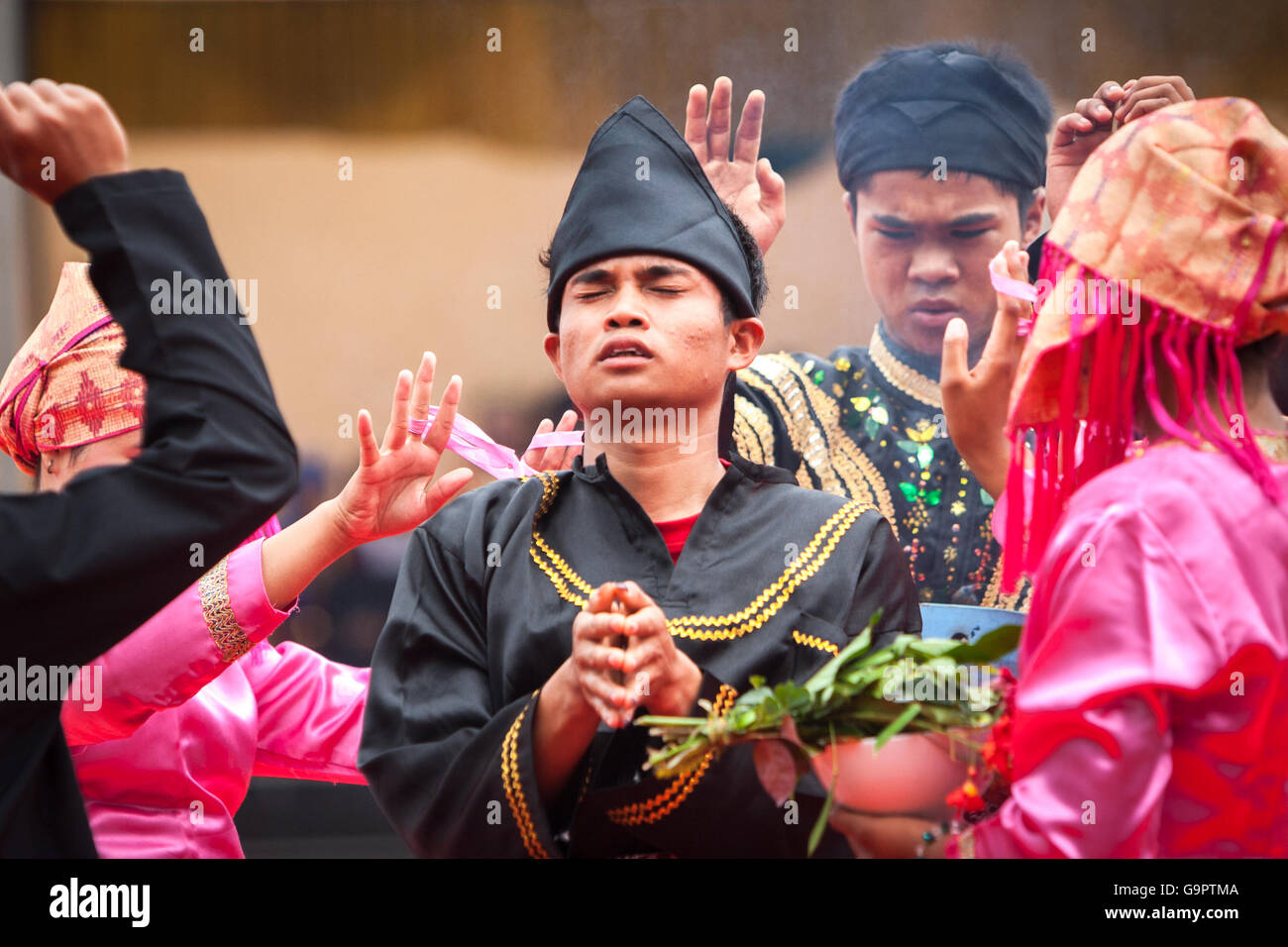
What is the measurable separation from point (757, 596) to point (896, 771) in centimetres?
36

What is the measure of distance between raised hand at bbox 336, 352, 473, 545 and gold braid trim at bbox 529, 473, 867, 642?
0.19 metres

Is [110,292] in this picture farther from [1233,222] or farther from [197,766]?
[1233,222]

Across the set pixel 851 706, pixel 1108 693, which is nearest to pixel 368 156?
pixel 851 706

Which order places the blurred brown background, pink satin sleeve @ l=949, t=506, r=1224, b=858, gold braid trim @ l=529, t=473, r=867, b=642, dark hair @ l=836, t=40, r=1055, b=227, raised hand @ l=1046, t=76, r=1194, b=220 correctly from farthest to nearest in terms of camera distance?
1. the blurred brown background
2. dark hair @ l=836, t=40, r=1055, b=227
3. raised hand @ l=1046, t=76, r=1194, b=220
4. gold braid trim @ l=529, t=473, r=867, b=642
5. pink satin sleeve @ l=949, t=506, r=1224, b=858

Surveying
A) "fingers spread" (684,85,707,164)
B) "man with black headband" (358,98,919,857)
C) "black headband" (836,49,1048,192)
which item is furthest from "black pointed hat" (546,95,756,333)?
"black headband" (836,49,1048,192)

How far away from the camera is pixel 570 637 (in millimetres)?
1865

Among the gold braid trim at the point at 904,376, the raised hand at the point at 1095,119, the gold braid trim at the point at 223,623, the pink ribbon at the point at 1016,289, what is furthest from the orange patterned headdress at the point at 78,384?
the raised hand at the point at 1095,119

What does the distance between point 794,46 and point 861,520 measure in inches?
57.4

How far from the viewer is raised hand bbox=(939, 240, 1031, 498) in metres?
2.04

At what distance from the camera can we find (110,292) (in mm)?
1490

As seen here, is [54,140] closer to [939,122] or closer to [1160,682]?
[1160,682]

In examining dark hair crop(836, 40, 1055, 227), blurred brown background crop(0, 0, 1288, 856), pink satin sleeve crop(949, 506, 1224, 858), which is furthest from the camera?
blurred brown background crop(0, 0, 1288, 856)

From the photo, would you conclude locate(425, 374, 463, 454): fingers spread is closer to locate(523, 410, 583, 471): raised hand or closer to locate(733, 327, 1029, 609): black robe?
locate(523, 410, 583, 471): raised hand
